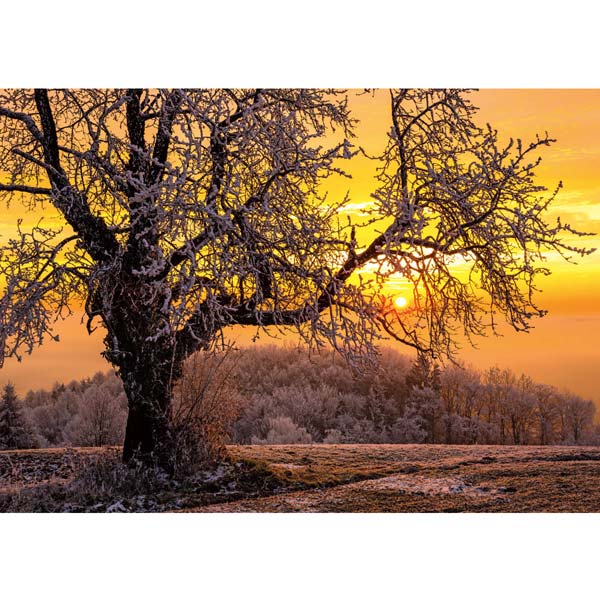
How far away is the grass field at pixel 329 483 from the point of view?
23.9 ft

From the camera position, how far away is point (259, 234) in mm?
6336

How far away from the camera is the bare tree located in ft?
20.1

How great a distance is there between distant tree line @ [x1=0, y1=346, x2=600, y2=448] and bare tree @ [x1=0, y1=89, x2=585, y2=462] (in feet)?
2.49

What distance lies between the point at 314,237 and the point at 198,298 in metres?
1.38

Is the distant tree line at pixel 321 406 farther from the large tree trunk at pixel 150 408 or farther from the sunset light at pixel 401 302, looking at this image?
the sunset light at pixel 401 302

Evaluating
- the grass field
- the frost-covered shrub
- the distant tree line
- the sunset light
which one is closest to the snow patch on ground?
the grass field

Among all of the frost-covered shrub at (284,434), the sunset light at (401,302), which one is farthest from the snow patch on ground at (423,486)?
the frost-covered shrub at (284,434)

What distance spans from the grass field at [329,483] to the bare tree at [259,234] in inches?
23.9

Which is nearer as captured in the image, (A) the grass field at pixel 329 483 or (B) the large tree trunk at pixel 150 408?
(A) the grass field at pixel 329 483

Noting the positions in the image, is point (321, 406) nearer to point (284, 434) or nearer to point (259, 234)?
point (284, 434)

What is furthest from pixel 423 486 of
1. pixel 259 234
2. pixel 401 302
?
pixel 259 234

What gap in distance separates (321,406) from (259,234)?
4569mm

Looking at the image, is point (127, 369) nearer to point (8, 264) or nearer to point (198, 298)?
point (8, 264)
